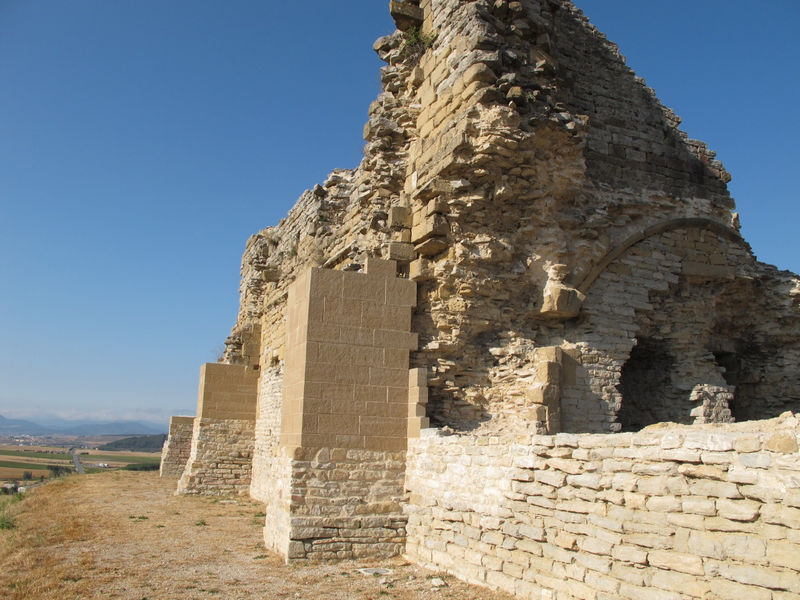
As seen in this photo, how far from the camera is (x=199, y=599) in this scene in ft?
18.7

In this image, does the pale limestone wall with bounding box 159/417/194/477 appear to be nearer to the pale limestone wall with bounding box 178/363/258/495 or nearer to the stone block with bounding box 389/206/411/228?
the pale limestone wall with bounding box 178/363/258/495

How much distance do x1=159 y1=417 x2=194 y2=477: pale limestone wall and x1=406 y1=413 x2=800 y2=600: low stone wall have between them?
540 inches

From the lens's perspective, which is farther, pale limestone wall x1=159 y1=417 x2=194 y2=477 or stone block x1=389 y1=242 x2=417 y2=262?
pale limestone wall x1=159 y1=417 x2=194 y2=477

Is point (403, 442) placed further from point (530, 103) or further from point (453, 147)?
point (530, 103)

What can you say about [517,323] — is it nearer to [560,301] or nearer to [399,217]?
[560,301]

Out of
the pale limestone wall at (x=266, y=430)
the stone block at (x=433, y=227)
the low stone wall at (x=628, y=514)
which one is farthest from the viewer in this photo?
the pale limestone wall at (x=266, y=430)

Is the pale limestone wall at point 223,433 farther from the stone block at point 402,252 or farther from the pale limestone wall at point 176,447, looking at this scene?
the stone block at point 402,252

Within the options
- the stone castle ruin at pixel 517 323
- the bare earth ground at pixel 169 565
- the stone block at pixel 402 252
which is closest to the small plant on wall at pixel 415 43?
the stone castle ruin at pixel 517 323

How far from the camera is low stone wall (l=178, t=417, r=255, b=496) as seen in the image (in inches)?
554

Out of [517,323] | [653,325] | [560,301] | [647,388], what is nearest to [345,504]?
[517,323]

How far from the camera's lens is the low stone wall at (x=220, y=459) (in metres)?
14.1

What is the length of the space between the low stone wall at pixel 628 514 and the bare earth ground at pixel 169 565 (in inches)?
18.4

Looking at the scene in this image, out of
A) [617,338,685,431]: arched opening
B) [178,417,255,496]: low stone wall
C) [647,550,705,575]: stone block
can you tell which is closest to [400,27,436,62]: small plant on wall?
[617,338,685,431]: arched opening

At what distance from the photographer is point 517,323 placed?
829cm
